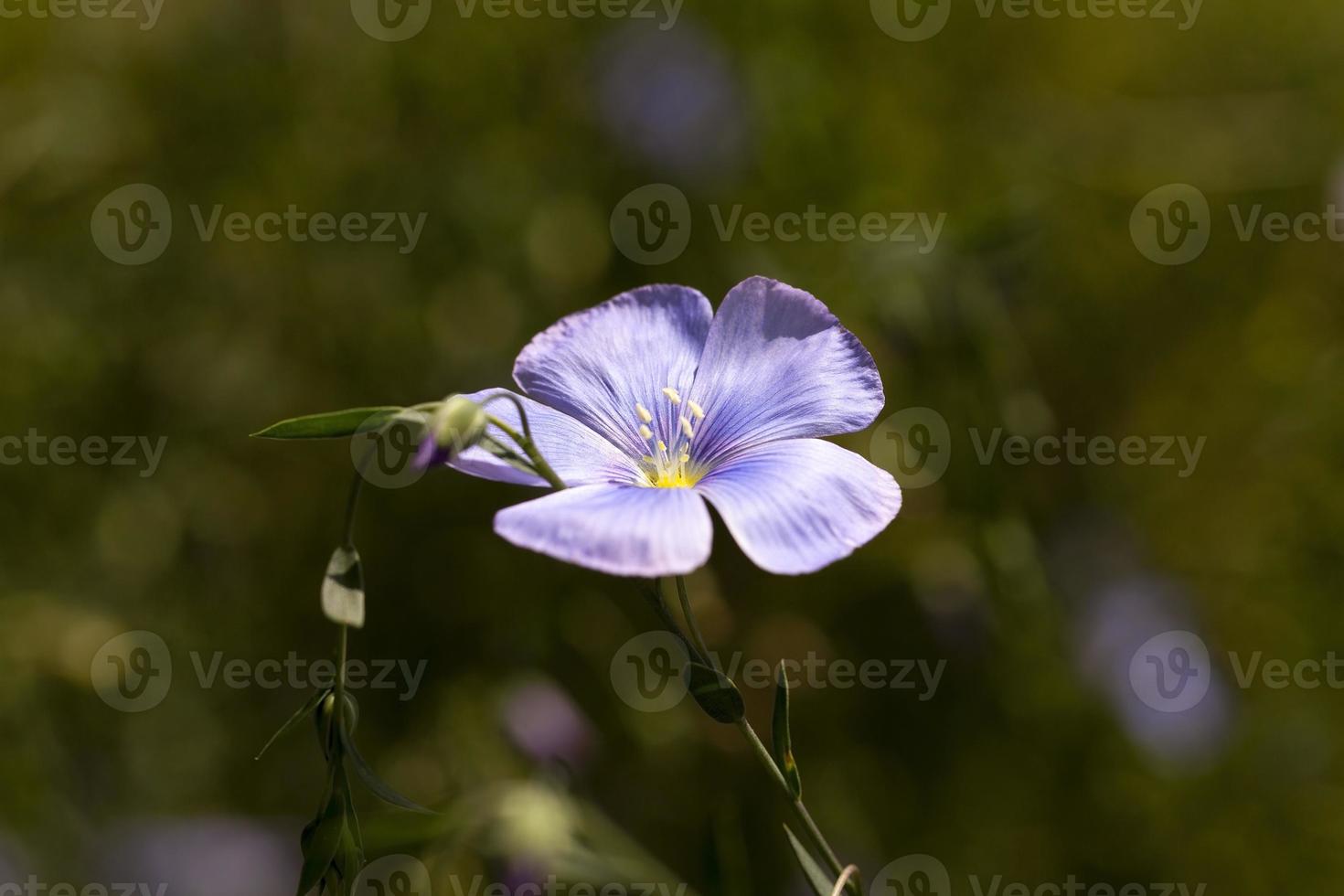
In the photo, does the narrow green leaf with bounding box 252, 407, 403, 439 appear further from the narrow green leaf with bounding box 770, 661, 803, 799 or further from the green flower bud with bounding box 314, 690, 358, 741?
the narrow green leaf with bounding box 770, 661, 803, 799

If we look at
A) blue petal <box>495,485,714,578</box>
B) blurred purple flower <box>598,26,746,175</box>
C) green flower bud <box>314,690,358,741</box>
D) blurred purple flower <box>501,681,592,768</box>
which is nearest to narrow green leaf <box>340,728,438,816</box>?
green flower bud <box>314,690,358,741</box>

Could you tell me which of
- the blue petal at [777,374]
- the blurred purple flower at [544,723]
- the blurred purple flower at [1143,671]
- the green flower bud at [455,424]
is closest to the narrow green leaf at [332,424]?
the green flower bud at [455,424]

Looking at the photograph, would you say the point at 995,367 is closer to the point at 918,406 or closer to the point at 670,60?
the point at 918,406

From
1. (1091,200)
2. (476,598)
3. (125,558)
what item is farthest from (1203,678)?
(125,558)

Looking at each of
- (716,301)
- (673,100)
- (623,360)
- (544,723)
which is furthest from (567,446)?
(673,100)

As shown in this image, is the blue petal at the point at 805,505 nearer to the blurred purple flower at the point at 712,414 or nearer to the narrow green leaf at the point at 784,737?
the blurred purple flower at the point at 712,414

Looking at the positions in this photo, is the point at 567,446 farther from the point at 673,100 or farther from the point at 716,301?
the point at 673,100
